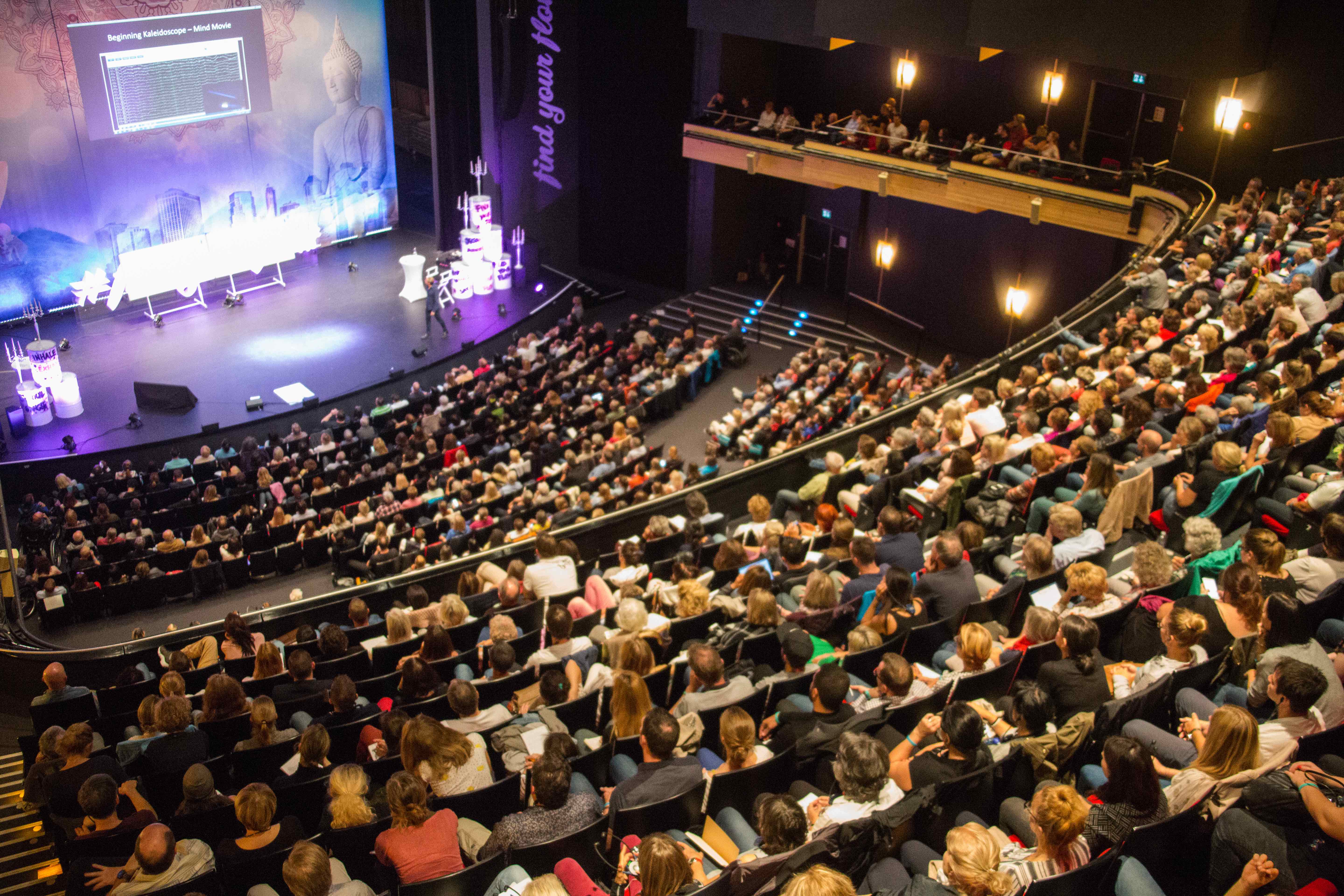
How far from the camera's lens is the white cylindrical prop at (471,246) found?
20.6m

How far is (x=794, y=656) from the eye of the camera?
17.3 ft

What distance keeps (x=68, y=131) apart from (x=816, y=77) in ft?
43.3

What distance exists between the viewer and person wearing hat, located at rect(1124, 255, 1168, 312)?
1052 cm

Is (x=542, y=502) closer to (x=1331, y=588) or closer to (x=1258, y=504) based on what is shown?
(x=1258, y=504)

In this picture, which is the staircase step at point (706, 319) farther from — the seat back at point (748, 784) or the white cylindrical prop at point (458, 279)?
the seat back at point (748, 784)

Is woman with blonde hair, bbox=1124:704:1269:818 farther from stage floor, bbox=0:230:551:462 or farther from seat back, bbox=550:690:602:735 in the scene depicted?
stage floor, bbox=0:230:551:462

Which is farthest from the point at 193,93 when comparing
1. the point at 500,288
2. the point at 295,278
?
the point at 500,288

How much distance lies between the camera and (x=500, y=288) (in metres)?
21.5

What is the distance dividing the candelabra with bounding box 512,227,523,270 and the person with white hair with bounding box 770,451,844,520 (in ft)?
47.4

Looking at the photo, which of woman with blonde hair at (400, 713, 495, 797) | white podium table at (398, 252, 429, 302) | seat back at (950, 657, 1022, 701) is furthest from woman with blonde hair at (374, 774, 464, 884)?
white podium table at (398, 252, 429, 302)

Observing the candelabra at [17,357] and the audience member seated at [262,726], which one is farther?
the candelabra at [17,357]

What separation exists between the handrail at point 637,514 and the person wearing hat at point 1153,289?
1.58ft

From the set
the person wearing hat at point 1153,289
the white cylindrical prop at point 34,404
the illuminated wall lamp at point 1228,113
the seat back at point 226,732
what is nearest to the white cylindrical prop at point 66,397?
the white cylindrical prop at point 34,404

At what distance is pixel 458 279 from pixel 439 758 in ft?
55.8
